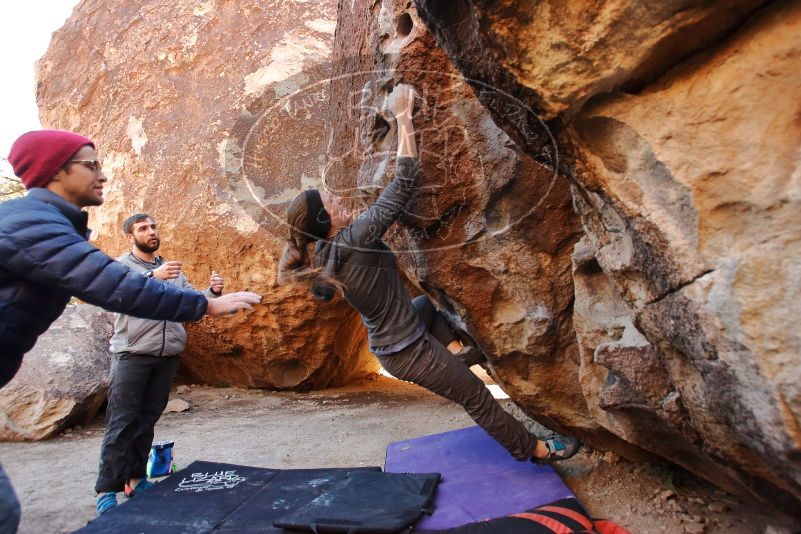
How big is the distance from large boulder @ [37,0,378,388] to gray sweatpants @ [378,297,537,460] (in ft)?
9.82

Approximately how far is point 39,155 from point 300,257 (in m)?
1.20

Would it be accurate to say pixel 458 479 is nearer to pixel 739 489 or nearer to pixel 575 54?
pixel 739 489

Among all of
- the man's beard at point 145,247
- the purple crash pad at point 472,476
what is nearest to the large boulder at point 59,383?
the man's beard at point 145,247

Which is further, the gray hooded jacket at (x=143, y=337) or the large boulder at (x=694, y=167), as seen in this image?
the gray hooded jacket at (x=143, y=337)

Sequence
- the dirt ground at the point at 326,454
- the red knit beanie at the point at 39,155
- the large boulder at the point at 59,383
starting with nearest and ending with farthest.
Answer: the red knit beanie at the point at 39,155 < the dirt ground at the point at 326,454 < the large boulder at the point at 59,383

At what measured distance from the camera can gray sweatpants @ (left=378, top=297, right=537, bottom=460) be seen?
8.86 ft

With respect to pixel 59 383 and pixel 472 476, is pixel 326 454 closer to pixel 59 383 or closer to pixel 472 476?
pixel 472 476

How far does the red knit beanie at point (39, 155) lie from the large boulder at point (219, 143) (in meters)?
3.43

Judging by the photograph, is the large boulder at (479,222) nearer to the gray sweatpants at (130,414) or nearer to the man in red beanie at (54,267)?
the man in red beanie at (54,267)

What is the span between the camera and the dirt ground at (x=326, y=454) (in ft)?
Answer: 8.23

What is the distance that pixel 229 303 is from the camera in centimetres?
191

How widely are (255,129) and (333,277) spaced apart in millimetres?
4419

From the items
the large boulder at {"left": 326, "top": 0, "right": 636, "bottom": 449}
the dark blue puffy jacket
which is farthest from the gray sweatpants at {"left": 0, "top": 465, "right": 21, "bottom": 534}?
the large boulder at {"left": 326, "top": 0, "right": 636, "bottom": 449}
